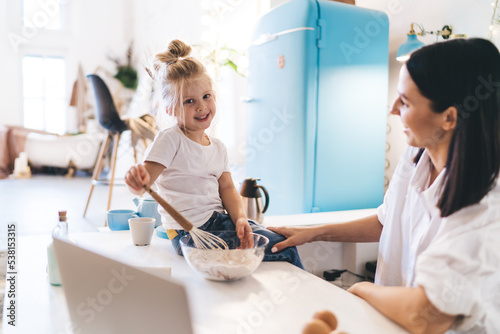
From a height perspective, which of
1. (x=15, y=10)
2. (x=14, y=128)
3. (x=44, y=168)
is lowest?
(x=44, y=168)

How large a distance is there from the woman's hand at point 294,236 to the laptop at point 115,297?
625mm

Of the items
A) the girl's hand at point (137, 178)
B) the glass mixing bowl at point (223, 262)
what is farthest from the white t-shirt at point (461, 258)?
the girl's hand at point (137, 178)

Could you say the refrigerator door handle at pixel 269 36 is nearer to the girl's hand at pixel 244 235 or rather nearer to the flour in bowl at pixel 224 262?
the girl's hand at pixel 244 235

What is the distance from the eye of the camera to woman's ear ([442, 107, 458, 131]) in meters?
0.83

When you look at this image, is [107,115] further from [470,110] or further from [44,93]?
[44,93]

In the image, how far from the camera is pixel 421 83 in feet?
2.81

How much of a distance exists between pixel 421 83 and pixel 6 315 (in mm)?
1052

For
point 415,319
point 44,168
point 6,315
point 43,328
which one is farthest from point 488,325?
point 44,168

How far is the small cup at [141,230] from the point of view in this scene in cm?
128

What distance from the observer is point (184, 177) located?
1298 mm

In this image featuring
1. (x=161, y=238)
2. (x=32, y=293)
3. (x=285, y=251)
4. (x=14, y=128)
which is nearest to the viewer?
(x=32, y=293)

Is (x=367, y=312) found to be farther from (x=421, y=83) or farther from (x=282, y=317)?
(x=421, y=83)

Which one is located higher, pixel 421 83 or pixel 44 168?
pixel 421 83

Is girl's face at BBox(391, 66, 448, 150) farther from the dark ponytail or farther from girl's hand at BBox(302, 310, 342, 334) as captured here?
girl's hand at BBox(302, 310, 342, 334)
